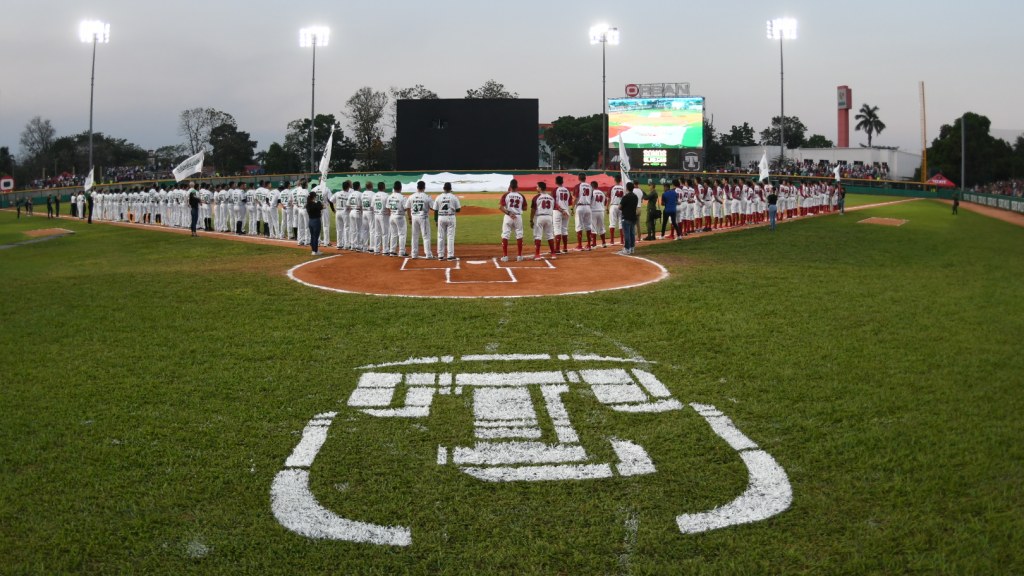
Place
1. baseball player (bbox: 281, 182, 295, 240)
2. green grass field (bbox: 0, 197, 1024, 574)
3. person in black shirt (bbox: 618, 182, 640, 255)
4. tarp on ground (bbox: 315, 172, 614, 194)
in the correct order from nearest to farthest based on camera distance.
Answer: green grass field (bbox: 0, 197, 1024, 574) → person in black shirt (bbox: 618, 182, 640, 255) → baseball player (bbox: 281, 182, 295, 240) → tarp on ground (bbox: 315, 172, 614, 194)

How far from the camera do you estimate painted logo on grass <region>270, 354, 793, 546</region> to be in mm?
5719

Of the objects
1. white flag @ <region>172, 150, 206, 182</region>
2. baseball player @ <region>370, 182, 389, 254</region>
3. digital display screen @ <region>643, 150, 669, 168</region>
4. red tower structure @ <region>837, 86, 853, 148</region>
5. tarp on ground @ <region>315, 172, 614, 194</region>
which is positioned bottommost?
baseball player @ <region>370, 182, 389, 254</region>

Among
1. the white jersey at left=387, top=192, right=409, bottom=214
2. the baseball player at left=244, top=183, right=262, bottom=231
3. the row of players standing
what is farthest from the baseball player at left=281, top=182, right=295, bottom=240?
the row of players standing

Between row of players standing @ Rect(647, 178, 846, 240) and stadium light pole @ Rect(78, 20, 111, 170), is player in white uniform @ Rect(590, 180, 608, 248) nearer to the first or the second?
row of players standing @ Rect(647, 178, 846, 240)

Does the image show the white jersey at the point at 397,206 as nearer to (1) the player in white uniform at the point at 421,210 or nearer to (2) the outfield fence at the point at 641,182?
(1) the player in white uniform at the point at 421,210

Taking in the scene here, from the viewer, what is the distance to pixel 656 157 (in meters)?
65.4

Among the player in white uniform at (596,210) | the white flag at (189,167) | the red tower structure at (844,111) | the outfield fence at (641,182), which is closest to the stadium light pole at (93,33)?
the outfield fence at (641,182)

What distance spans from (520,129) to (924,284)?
46.4m

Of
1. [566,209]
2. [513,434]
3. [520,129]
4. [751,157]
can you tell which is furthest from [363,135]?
[513,434]

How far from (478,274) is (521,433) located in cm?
1064

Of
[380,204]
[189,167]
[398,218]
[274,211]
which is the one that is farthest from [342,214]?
[189,167]

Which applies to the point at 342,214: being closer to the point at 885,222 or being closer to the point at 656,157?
the point at 885,222

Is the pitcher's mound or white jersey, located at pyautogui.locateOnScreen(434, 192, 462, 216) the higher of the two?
white jersey, located at pyautogui.locateOnScreen(434, 192, 462, 216)

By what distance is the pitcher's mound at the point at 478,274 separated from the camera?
1578 centimetres
